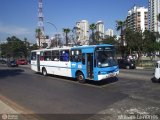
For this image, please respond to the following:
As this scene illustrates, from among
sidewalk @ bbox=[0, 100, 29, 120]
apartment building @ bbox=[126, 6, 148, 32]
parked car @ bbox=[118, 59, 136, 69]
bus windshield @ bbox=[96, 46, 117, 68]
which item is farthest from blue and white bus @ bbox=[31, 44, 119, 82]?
apartment building @ bbox=[126, 6, 148, 32]

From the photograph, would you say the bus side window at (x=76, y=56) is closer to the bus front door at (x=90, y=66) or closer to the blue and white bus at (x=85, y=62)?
the blue and white bus at (x=85, y=62)

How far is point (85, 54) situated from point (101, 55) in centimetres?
137

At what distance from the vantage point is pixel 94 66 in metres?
17.1

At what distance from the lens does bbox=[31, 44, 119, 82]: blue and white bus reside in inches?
676

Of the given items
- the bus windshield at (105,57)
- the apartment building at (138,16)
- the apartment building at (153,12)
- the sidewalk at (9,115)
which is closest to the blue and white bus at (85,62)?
the bus windshield at (105,57)

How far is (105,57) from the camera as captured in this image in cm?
1758

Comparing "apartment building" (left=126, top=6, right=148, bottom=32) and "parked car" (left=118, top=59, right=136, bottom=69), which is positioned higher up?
"apartment building" (left=126, top=6, right=148, bottom=32)

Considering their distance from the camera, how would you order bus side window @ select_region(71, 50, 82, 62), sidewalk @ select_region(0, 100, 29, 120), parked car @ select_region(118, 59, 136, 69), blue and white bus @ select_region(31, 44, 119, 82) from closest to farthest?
sidewalk @ select_region(0, 100, 29, 120) < blue and white bus @ select_region(31, 44, 119, 82) < bus side window @ select_region(71, 50, 82, 62) < parked car @ select_region(118, 59, 136, 69)

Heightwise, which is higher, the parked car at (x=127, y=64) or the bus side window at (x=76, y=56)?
the bus side window at (x=76, y=56)

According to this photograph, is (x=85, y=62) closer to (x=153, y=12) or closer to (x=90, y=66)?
(x=90, y=66)

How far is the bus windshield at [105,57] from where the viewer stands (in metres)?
17.2

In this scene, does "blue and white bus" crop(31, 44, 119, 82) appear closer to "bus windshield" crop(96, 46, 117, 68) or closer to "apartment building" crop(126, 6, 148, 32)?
"bus windshield" crop(96, 46, 117, 68)

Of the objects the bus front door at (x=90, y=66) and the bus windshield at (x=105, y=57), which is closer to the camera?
the bus windshield at (x=105, y=57)

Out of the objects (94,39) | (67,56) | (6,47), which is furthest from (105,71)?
(6,47)
